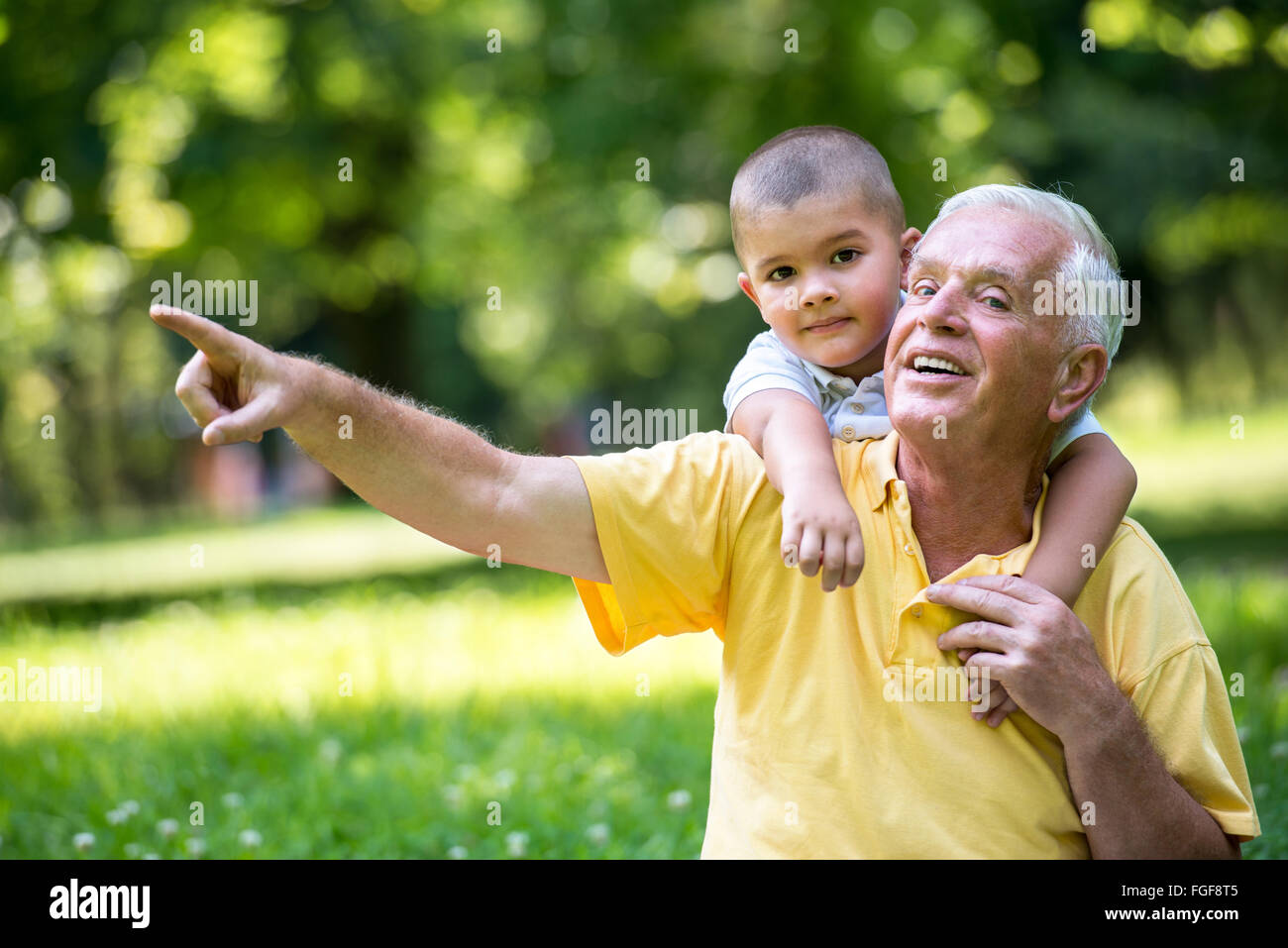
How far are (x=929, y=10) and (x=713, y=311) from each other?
37.3 ft

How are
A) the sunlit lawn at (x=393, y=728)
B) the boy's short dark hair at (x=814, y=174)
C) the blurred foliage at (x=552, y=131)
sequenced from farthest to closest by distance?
the blurred foliage at (x=552, y=131)
the sunlit lawn at (x=393, y=728)
the boy's short dark hair at (x=814, y=174)

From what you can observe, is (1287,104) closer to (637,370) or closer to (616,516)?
→ (616,516)

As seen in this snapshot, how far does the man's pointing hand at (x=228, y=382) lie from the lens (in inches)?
75.0

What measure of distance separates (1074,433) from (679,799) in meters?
1.94

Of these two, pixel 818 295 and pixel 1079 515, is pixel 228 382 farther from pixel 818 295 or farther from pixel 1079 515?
pixel 1079 515

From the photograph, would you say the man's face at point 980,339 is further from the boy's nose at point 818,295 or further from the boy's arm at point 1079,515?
the boy's nose at point 818,295

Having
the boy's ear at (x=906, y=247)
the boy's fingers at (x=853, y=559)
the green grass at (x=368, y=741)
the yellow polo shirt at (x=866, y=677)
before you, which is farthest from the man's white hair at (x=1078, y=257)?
the green grass at (x=368, y=741)

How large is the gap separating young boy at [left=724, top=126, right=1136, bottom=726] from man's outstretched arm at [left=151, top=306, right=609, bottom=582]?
1.38 ft

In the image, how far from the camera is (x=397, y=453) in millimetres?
2217

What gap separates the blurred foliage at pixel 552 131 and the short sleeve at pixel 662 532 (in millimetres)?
6616

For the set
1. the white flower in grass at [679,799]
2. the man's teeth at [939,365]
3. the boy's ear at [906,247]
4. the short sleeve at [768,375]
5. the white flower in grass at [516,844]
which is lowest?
the white flower in grass at [516,844]

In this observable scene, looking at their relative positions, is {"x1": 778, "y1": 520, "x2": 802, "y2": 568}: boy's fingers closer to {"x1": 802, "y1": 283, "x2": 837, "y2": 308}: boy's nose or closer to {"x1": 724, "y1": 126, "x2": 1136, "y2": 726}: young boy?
{"x1": 724, "y1": 126, "x2": 1136, "y2": 726}: young boy

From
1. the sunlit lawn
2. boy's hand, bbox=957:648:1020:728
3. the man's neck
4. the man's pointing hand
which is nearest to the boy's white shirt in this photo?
the man's neck
